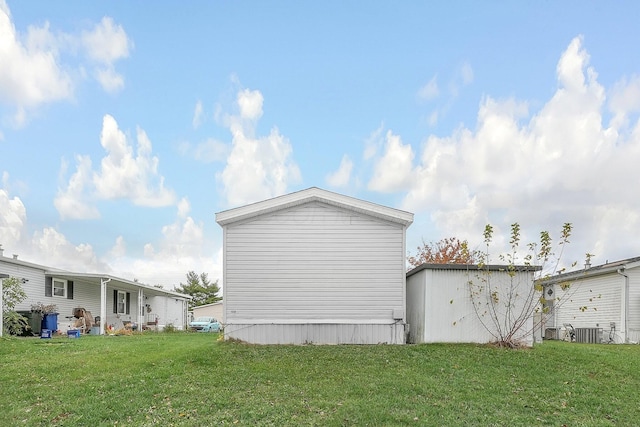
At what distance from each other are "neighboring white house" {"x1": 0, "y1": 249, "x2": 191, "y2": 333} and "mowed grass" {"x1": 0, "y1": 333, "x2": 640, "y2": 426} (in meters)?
9.08

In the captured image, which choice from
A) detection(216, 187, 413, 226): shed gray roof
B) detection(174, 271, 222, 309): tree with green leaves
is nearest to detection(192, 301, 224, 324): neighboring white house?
detection(174, 271, 222, 309): tree with green leaves

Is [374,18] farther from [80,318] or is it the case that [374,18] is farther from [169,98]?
[80,318]

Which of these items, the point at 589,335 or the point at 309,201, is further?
the point at 589,335

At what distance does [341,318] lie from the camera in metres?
12.0

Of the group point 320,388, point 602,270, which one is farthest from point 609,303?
point 320,388

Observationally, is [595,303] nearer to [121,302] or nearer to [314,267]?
[314,267]

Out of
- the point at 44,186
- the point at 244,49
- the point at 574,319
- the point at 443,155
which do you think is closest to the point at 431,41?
the point at 443,155

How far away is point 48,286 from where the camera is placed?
65.3ft

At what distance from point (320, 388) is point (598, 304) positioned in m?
16.4

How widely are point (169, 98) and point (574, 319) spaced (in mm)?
19493

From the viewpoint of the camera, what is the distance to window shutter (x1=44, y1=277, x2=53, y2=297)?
1967 centimetres

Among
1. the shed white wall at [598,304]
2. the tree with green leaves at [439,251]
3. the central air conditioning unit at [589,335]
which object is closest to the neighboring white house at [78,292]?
the tree with green leaves at [439,251]

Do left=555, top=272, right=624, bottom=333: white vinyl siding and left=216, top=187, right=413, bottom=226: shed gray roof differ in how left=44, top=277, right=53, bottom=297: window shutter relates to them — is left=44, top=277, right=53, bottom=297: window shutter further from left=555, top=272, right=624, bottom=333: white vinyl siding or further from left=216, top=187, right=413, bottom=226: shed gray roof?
left=555, top=272, right=624, bottom=333: white vinyl siding

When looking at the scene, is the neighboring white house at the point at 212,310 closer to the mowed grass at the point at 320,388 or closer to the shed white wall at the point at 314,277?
the shed white wall at the point at 314,277
